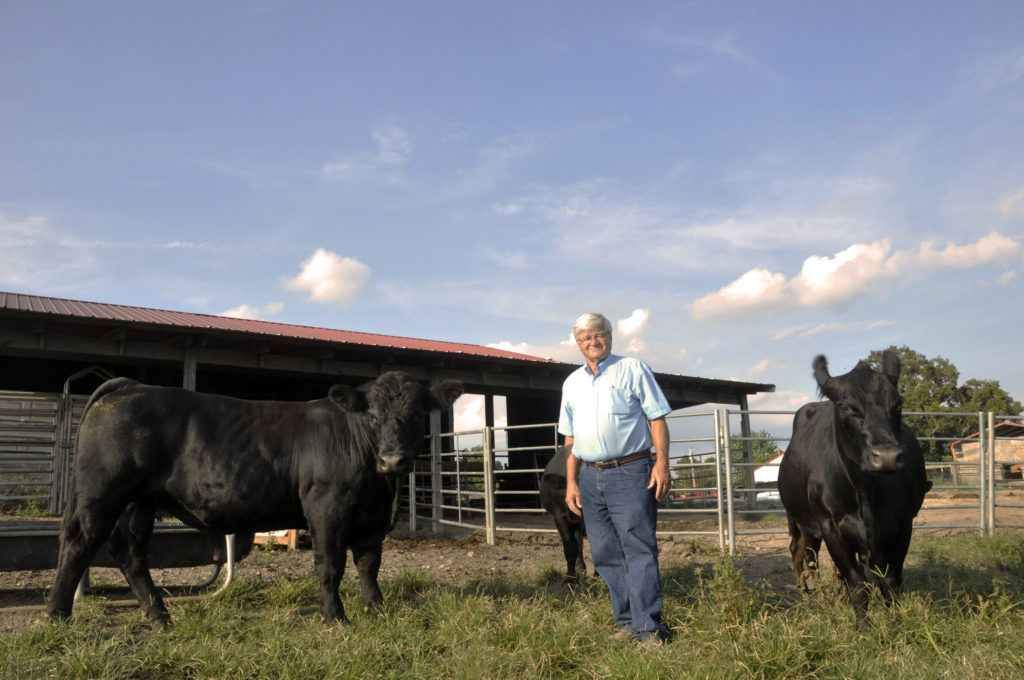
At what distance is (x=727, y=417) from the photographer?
336 inches

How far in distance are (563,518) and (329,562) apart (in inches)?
110

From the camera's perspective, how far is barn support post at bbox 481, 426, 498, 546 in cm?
998

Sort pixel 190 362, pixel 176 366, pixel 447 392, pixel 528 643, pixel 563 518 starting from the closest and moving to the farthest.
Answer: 1. pixel 528 643
2. pixel 447 392
3. pixel 563 518
4. pixel 190 362
5. pixel 176 366

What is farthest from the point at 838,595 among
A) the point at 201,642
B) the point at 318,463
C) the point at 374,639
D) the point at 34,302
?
the point at 34,302

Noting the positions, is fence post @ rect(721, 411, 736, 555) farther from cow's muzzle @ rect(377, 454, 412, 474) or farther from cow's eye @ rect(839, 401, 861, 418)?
cow's muzzle @ rect(377, 454, 412, 474)

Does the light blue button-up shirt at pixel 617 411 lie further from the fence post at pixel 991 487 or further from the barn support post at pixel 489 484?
the fence post at pixel 991 487

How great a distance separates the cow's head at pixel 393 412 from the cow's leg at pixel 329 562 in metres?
0.49

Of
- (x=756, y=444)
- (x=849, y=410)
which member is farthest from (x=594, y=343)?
(x=756, y=444)

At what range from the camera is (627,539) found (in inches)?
153

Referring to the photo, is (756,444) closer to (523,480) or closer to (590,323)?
(523,480)

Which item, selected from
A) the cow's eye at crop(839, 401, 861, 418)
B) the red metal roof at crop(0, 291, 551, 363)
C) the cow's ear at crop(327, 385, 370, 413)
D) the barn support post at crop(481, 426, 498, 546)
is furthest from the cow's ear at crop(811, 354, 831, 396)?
the red metal roof at crop(0, 291, 551, 363)

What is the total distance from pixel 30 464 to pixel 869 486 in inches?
634

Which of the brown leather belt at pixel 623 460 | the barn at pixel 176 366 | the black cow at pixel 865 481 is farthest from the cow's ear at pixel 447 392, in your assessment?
the barn at pixel 176 366

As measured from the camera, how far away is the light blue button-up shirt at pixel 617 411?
3.93 meters
